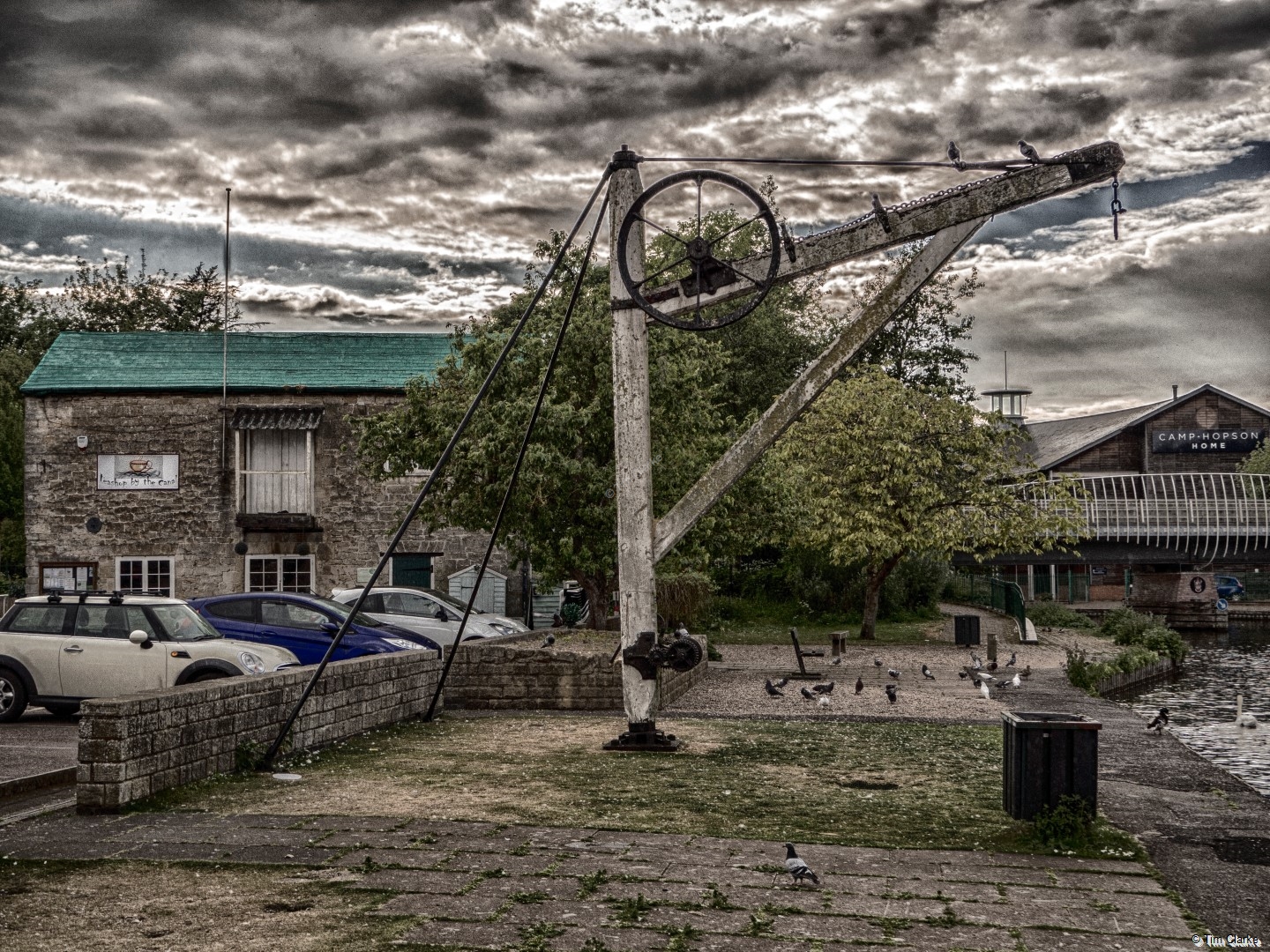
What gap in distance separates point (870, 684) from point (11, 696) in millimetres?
14193

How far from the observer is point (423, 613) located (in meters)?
22.6

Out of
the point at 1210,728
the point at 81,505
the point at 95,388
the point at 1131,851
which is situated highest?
the point at 95,388

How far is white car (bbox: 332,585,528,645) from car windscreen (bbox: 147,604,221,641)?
20.9ft

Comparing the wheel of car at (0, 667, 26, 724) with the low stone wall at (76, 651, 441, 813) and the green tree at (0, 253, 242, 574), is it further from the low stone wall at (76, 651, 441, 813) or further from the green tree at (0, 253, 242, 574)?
the green tree at (0, 253, 242, 574)

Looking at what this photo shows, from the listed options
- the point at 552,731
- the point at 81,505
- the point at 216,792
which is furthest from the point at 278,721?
the point at 81,505

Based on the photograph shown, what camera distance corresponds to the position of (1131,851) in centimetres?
853

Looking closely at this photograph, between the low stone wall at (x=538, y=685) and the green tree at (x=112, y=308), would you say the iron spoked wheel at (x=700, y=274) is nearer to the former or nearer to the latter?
the low stone wall at (x=538, y=685)

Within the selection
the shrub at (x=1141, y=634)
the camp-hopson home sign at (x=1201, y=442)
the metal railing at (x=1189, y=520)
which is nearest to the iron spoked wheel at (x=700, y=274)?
the shrub at (x=1141, y=634)

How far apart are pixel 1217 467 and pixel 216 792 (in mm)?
58951

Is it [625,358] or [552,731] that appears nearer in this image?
[625,358]

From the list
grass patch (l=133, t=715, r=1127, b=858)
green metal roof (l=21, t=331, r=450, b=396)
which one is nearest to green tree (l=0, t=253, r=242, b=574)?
green metal roof (l=21, t=331, r=450, b=396)

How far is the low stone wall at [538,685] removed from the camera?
17.2 meters

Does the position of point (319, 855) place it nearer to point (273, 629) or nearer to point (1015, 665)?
point (273, 629)

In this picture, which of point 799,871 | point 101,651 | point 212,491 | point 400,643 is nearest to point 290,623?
point 400,643
